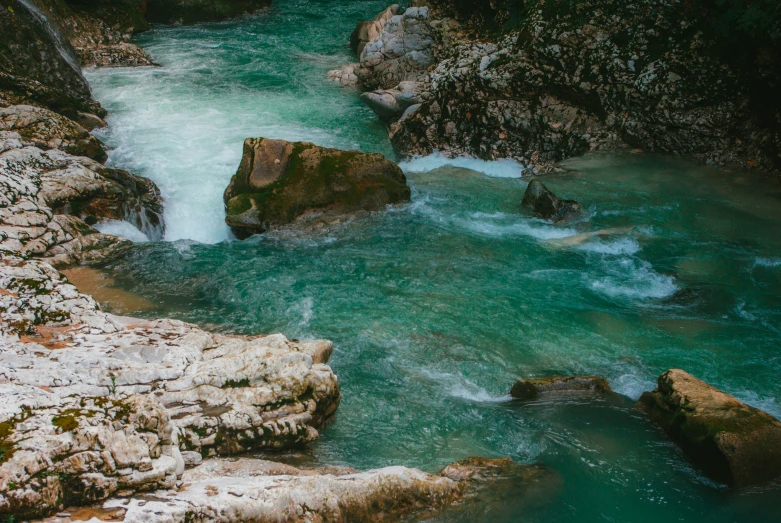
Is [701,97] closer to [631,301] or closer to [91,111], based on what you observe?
[631,301]

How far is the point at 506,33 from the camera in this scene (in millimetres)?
18172

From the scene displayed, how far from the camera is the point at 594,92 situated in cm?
1648

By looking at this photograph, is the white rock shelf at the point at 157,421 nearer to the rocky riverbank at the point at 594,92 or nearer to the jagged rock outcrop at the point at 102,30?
the rocky riverbank at the point at 594,92

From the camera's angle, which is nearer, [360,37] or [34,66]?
[34,66]

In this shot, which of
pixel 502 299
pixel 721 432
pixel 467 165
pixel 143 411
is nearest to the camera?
pixel 143 411

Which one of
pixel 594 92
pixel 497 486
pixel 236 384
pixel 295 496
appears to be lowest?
pixel 497 486

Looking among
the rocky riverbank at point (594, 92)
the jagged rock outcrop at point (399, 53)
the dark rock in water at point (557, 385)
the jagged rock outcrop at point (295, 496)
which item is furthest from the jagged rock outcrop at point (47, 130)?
the dark rock in water at point (557, 385)

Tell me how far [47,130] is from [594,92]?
12686mm

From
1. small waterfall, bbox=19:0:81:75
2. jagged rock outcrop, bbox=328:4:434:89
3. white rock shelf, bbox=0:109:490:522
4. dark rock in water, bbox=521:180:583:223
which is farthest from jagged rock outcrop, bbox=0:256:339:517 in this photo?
jagged rock outcrop, bbox=328:4:434:89

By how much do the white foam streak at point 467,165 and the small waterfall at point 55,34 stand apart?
9258 millimetres

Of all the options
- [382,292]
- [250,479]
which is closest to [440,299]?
[382,292]

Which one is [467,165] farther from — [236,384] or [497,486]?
[497,486]

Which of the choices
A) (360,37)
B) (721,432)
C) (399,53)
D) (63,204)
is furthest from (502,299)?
(360,37)

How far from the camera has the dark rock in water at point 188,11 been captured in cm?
2639
